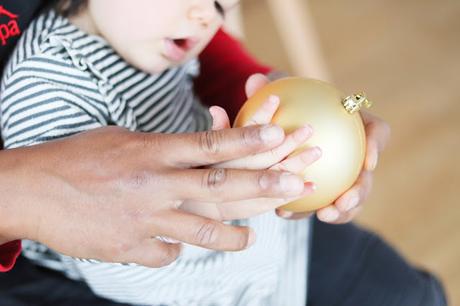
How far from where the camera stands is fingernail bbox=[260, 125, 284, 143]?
0.57 meters

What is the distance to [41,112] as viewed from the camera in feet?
2.18

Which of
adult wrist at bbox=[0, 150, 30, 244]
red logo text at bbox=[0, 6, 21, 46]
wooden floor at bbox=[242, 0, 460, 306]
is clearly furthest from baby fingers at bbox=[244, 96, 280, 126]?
wooden floor at bbox=[242, 0, 460, 306]

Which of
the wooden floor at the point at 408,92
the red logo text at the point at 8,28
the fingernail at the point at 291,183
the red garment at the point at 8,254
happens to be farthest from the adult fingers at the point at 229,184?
the wooden floor at the point at 408,92

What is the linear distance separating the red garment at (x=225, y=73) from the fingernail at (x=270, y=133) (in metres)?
0.36

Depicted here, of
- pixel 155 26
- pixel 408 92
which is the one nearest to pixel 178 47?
pixel 155 26

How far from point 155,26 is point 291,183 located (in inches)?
10.6

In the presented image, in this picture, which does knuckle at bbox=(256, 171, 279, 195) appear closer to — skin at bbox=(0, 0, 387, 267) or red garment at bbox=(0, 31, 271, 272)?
skin at bbox=(0, 0, 387, 267)

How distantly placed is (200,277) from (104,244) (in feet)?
0.65

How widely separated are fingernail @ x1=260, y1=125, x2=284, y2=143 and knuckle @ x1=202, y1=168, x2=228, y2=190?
49 mm

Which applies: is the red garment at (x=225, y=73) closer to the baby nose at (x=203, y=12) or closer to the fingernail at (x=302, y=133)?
the baby nose at (x=203, y=12)

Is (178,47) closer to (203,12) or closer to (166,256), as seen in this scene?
(203,12)

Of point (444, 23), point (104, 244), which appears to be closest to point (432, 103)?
point (444, 23)

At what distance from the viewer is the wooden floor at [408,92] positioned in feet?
4.90

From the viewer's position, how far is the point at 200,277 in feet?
A: 2.47
